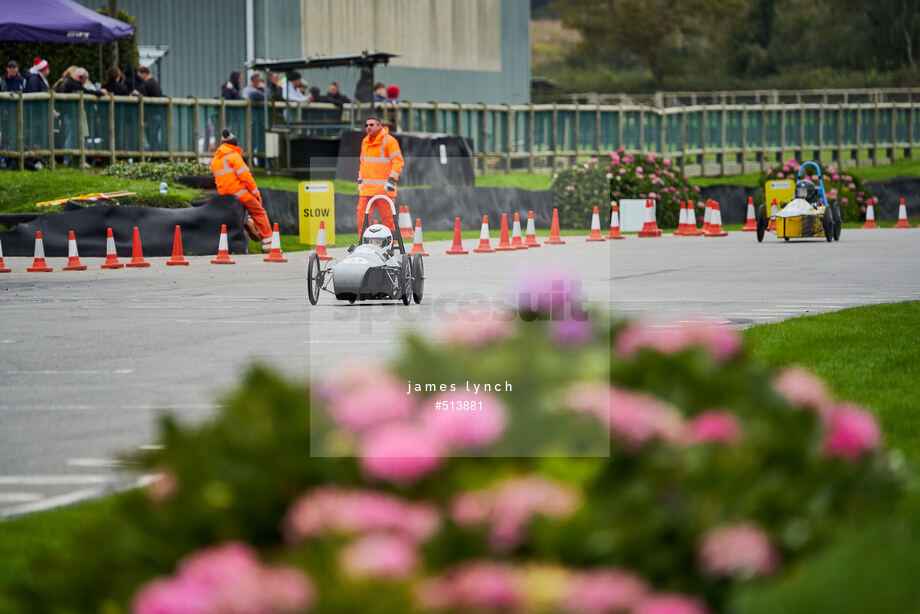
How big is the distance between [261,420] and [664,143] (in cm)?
4580

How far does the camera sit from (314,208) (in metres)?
28.4

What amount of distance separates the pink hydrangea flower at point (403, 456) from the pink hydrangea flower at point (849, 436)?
1.01 meters

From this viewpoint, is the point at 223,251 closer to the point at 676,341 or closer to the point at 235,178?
the point at 235,178

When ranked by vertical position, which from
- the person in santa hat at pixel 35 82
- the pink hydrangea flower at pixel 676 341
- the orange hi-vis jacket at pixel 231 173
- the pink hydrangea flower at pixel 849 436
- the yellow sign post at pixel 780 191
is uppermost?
the person in santa hat at pixel 35 82

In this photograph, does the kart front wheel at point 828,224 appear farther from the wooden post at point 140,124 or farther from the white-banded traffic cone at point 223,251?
the wooden post at point 140,124

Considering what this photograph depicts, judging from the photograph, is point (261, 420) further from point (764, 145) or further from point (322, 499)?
point (764, 145)

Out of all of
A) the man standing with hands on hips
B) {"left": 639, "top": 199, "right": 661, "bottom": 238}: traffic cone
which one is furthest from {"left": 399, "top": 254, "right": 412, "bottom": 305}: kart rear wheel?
{"left": 639, "top": 199, "right": 661, "bottom": 238}: traffic cone

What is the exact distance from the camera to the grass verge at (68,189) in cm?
2734

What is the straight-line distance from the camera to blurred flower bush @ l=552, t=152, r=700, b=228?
37.1 m

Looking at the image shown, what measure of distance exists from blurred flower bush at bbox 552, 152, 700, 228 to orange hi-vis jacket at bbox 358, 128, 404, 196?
568 inches

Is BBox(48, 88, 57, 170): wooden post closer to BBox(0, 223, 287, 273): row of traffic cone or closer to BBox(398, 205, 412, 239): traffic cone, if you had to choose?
BBox(398, 205, 412, 239): traffic cone

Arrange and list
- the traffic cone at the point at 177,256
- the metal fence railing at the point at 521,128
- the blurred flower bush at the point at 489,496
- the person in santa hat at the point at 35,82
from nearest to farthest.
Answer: the blurred flower bush at the point at 489,496 < the traffic cone at the point at 177,256 < the person in santa hat at the point at 35,82 < the metal fence railing at the point at 521,128

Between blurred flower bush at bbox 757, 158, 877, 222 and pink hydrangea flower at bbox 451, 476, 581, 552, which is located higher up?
blurred flower bush at bbox 757, 158, 877, 222

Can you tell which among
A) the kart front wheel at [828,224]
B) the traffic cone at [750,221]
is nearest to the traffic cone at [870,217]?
the traffic cone at [750,221]
